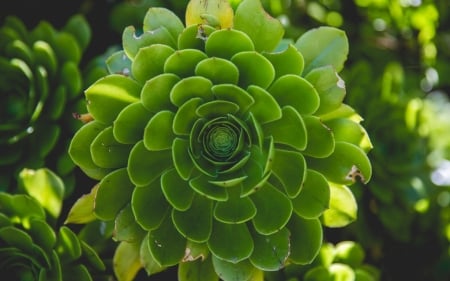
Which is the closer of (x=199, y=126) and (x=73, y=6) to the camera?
(x=199, y=126)

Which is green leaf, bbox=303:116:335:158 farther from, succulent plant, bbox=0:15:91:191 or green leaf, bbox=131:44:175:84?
succulent plant, bbox=0:15:91:191

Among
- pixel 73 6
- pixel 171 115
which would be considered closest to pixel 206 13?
pixel 171 115

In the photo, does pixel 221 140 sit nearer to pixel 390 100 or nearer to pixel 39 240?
pixel 39 240

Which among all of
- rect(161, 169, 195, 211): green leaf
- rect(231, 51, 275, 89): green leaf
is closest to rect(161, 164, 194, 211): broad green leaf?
rect(161, 169, 195, 211): green leaf

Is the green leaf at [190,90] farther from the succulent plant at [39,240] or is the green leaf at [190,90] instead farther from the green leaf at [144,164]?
the succulent plant at [39,240]

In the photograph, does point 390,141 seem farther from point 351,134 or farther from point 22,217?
point 22,217

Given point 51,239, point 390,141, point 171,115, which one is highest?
point 171,115
